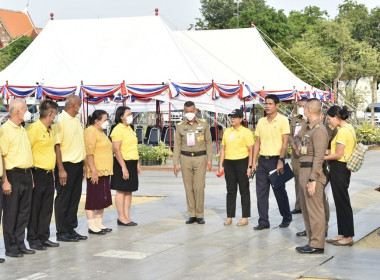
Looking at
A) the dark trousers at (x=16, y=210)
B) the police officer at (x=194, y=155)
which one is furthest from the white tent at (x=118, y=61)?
the dark trousers at (x=16, y=210)

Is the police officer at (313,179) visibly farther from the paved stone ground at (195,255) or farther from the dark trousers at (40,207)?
the dark trousers at (40,207)

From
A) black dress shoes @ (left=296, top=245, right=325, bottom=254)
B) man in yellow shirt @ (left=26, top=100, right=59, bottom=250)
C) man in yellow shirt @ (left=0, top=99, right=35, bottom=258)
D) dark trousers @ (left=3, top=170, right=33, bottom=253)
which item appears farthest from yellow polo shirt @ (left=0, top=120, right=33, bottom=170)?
black dress shoes @ (left=296, top=245, right=325, bottom=254)

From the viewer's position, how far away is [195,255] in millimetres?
9414

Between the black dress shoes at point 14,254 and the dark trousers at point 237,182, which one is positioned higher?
the dark trousers at point 237,182

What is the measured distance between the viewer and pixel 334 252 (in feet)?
31.1

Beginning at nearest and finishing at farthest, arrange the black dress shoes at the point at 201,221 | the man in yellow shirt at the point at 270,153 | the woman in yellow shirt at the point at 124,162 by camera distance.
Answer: the man in yellow shirt at the point at 270,153 → the woman in yellow shirt at the point at 124,162 → the black dress shoes at the point at 201,221

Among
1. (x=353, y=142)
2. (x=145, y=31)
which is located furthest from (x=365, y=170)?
(x=353, y=142)

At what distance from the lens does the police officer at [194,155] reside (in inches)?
477

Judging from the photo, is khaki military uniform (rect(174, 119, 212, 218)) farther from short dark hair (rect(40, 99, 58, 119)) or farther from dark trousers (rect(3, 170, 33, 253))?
dark trousers (rect(3, 170, 33, 253))

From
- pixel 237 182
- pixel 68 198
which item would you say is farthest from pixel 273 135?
pixel 68 198

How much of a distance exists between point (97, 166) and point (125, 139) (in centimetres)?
85

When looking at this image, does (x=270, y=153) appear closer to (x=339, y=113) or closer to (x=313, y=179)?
(x=339, y=113)

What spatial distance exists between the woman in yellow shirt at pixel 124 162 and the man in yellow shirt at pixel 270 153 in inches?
72.3

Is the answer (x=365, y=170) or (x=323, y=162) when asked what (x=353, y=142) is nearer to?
(x=323, y=162)
